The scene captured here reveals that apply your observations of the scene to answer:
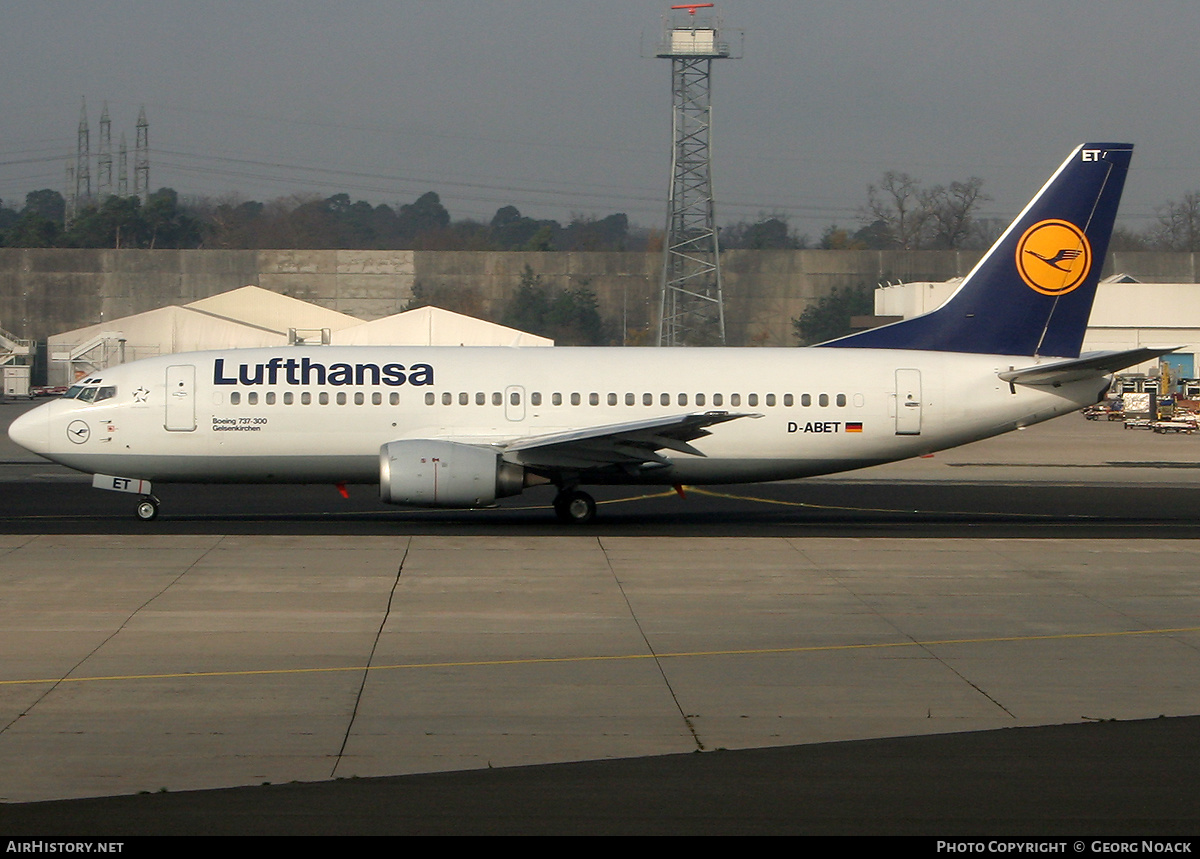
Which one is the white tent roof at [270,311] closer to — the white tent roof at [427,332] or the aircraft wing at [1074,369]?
the white tent roof at [427,332]

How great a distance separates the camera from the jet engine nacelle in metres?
23.1

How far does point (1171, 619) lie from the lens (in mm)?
16312

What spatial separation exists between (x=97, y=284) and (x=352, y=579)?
343ft

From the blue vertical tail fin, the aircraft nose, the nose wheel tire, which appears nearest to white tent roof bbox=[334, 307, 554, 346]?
the nose wheel tire

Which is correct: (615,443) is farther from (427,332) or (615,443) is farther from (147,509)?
(427,332)

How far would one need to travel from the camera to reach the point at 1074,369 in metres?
25.0

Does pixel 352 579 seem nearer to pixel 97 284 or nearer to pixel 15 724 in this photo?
pixel 15 724

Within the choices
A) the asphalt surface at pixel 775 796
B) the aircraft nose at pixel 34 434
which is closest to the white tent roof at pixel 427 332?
the aircraft nose at pixel 34 434

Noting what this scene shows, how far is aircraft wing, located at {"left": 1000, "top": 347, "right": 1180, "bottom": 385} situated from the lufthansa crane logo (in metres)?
1.87

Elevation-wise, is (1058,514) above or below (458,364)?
below

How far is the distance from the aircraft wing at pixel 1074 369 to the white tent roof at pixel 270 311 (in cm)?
6895

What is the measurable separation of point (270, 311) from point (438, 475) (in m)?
72.0

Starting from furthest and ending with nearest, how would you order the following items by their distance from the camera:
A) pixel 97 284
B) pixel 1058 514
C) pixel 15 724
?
pixel 97 284 → pixel 1058 514 → pixel 15 724

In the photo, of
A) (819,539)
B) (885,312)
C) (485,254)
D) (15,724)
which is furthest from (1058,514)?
(485,254)
